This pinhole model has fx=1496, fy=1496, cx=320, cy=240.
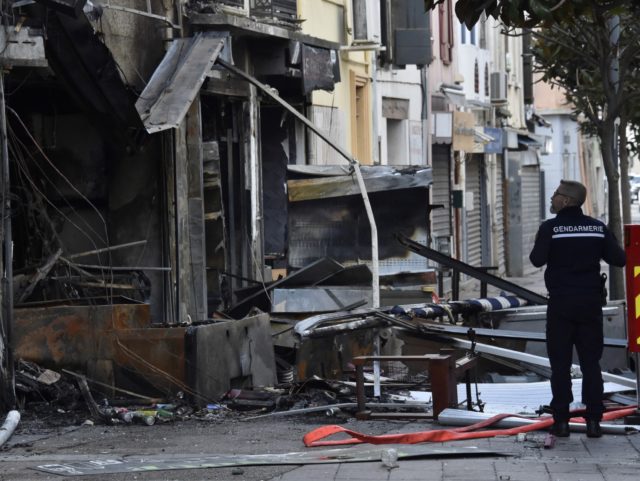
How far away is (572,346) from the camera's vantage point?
9.38m

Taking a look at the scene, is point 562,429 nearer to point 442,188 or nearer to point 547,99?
point 442,188

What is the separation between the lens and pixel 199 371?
1140 centimetres

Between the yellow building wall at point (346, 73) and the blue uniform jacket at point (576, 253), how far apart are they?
450 inches

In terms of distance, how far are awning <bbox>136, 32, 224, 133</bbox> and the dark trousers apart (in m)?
5.08

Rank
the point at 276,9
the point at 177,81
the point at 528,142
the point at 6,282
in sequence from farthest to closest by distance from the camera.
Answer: the point at 528,142, the point at 276,9, the point at 177,81, the point at 6,282

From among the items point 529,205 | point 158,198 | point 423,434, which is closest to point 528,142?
point 529,205

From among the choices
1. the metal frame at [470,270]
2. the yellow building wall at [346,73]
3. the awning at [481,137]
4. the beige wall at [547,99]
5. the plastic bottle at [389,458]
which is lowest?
the plastic bottle at [389,458]

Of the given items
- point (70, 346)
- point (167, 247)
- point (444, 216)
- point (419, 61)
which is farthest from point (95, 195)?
point (444, 216)

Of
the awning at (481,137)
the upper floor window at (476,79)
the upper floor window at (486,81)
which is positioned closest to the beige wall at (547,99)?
the upper floor window at (486,81)

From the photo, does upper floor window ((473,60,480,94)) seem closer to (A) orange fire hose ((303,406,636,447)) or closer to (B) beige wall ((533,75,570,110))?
(B) beige wall ((533,75,570,110))

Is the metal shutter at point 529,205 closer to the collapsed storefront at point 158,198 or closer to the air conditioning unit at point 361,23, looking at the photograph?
the air conditioning unit at point 361,23

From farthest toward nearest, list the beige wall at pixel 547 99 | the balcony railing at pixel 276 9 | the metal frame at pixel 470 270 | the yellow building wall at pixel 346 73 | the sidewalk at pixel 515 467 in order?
the beige wall at pixel 547 99, the yellow building wall at pixel 346 73, the balcony railing at pixel 276 9, the metal frame at pixel 470 270, the sidewalk at pixel 515 467

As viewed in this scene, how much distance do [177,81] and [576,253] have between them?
590 cm

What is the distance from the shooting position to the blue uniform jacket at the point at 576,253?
936 cm
